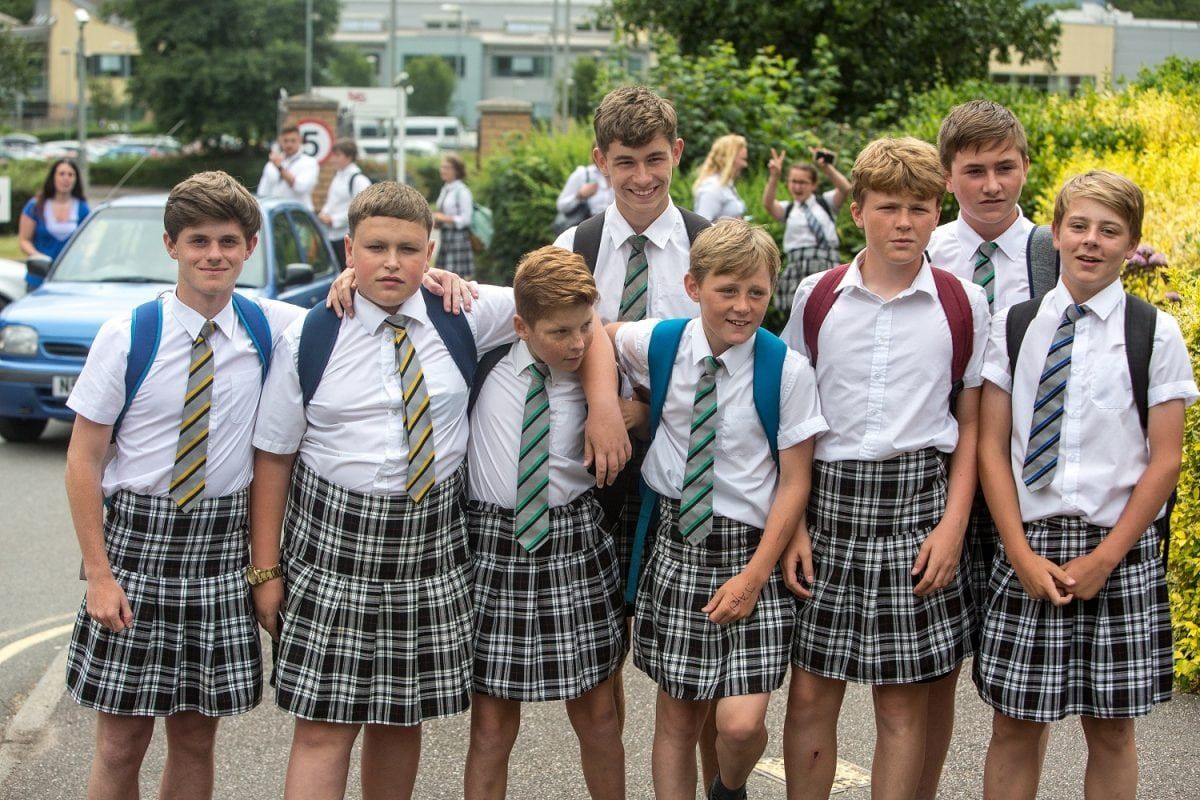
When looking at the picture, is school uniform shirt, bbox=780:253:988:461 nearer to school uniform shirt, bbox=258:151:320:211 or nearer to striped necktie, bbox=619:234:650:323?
striped necktie, bbox=619:234:650:323

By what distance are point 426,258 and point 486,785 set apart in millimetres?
1438

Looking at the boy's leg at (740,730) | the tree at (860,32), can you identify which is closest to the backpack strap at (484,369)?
→ the boy's leg at (740,730)

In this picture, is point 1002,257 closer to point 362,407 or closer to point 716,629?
point 716,629

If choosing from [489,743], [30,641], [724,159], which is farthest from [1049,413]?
[724,159]

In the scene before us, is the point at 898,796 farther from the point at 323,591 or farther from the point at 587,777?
the point at 323,591

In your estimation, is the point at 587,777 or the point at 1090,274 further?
the point at 587,777

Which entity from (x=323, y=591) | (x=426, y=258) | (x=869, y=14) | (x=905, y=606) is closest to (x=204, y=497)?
(x=323, y=591)

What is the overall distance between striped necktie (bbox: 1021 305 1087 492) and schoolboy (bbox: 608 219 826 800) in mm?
540

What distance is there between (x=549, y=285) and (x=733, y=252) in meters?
0.48

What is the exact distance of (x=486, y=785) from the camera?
3.85 metres

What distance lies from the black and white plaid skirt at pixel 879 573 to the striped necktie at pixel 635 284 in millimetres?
827

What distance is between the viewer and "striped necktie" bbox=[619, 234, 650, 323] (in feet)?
14.1

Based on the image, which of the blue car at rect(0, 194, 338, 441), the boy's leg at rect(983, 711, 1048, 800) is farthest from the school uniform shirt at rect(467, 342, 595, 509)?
the blue car at rect(0, 194, 338, 441)

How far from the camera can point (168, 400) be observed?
3.66 meters
